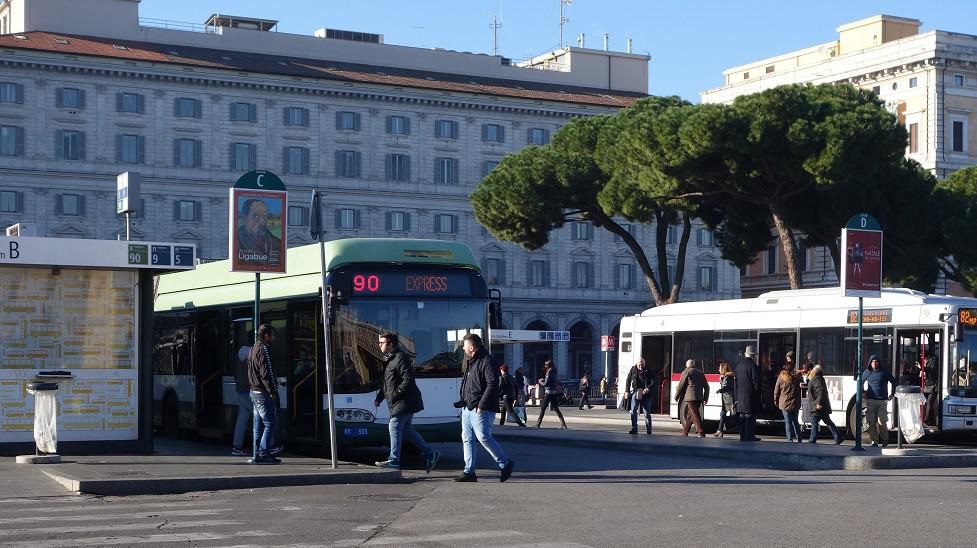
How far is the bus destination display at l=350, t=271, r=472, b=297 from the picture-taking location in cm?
1962

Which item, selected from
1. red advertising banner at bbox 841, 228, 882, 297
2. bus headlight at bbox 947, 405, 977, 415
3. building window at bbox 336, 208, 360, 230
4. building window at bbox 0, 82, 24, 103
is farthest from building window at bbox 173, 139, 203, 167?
red advertising banner at bbox 841, 228, 882, 297

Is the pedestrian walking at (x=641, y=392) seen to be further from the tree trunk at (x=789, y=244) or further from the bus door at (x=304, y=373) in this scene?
the tree trunk at (x=789, y=244)

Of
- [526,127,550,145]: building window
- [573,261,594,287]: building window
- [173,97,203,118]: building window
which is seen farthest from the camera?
[573,261,594,287]: building window

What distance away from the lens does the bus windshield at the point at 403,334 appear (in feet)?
63.7

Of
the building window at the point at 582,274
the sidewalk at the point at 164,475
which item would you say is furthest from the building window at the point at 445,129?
the sidewalk at the point at 164,475

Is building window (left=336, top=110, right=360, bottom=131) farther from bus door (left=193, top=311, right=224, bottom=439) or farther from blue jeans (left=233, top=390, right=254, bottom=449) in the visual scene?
blue jeans (left=233, top=390, right=254, bottom=449)

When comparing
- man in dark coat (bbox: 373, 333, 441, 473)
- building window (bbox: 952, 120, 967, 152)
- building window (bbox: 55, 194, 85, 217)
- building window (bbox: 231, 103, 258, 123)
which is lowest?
man in dark coat (bbox: 373, 333, 441, 473)

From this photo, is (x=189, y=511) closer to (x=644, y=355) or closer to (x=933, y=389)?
(x=933, y=389)

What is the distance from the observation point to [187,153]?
7788 cm

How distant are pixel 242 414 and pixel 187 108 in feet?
193

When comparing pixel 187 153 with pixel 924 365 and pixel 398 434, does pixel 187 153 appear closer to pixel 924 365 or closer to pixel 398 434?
pixel 924 365

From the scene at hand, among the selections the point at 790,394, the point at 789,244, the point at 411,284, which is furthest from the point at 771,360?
the point at 789,244

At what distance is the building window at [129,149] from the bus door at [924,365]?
54736 millimetres

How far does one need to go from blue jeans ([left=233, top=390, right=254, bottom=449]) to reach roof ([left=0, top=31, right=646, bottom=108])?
56.5 metres
